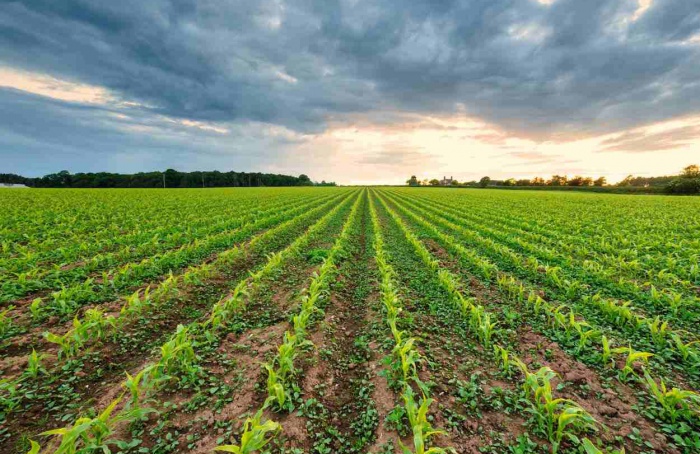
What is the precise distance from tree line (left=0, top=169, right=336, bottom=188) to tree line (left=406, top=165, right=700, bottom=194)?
111401 mm

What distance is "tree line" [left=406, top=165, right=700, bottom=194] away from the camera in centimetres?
6209

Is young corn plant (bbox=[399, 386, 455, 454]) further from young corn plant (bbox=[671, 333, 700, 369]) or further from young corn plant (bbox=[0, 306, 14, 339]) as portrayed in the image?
young corn plant (bbox=[0, 306, 14, 339])

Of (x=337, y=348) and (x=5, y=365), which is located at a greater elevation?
(x=5, y=365)

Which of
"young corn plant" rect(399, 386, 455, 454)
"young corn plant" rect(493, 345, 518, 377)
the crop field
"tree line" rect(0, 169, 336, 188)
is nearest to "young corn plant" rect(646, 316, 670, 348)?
the crop field

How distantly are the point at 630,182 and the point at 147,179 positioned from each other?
177179 millimetres

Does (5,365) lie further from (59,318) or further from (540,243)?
(540,243)

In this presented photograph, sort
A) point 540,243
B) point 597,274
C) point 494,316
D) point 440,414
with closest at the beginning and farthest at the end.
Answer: point 440,414 < point 494,316 < point 597,274 < point 540,243

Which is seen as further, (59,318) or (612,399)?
(59,318)

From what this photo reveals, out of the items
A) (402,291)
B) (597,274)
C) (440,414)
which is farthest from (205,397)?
(597,274)

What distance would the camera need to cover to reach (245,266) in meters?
9.96

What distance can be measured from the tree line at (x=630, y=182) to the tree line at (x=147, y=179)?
111 metres

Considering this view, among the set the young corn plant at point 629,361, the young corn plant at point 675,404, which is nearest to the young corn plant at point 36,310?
the young corn plant at point 675,404

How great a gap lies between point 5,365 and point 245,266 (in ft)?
19.6

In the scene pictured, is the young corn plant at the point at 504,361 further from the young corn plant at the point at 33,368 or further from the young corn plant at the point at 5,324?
the young corn plant at the point at 5,324
